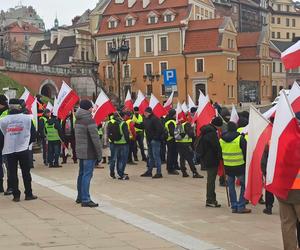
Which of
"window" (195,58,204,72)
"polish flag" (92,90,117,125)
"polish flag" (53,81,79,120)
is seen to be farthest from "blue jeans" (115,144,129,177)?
"window" (195,58,204,72)

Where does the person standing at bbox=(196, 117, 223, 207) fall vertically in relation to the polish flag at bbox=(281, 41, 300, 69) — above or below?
below

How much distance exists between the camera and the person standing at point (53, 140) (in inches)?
699

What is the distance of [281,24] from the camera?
119 m

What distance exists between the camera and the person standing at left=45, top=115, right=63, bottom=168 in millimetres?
17766

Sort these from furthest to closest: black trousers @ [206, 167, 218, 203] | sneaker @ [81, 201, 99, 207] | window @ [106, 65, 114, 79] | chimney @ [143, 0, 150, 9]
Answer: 1. chimney @ [143, 0, 150, 9]
2. window @ [106, 65, 114, 79]
3. black trousers @ [206, 167, 218, 203]
4. sneaker @ [81, 201, 99, 207]

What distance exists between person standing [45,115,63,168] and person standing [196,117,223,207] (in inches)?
297

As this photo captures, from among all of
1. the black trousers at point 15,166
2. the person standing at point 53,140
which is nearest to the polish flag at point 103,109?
the person standing at point 53,140

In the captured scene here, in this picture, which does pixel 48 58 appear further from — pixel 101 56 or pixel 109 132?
pixel 109 132

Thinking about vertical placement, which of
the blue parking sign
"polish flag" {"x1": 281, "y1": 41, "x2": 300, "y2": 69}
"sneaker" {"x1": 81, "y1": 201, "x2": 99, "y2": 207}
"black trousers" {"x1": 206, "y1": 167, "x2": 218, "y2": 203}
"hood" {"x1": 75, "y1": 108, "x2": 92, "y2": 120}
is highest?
the blue parking sign

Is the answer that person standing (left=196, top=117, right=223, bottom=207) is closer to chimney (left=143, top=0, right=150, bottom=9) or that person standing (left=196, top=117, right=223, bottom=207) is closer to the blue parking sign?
the blue parking sign

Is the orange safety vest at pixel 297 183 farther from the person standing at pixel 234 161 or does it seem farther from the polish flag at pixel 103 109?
the polish flag at pixel 103 109

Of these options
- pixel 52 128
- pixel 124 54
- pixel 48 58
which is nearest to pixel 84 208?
pixel 52 128

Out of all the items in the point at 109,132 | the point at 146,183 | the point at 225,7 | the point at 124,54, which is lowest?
the point at 146,183

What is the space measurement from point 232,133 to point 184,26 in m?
60.7
